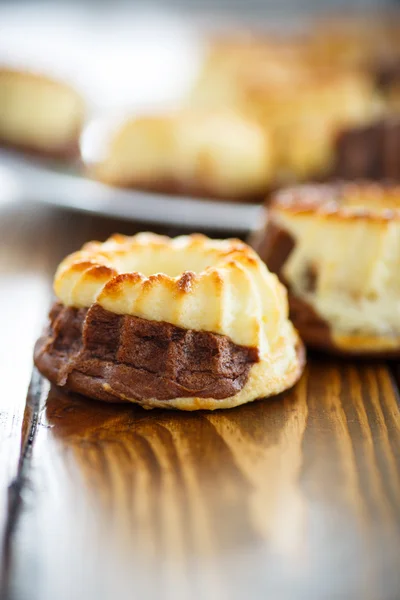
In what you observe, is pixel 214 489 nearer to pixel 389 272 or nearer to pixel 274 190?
pixel 389 272

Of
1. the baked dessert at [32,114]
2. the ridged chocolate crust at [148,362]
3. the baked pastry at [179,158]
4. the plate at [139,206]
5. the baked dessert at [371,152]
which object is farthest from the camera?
the baked dessert at [32,114]

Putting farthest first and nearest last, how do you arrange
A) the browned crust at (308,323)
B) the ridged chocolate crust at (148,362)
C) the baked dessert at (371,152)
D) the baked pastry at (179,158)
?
the baked dessert at (371,152)
the baked pastry at (179,158)
the browned crust at (308,323)
the ridged chocolate crust at (148,362)

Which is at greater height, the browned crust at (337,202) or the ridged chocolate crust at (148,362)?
the browned crust at (337,202)

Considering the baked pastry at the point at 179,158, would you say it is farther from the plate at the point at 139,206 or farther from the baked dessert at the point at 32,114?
the baked dessert at the point at 32,114

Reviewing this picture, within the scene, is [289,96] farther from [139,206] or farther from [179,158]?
[139,206]

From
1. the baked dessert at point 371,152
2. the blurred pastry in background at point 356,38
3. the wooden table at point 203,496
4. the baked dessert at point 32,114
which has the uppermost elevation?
the blurred pastry in background at point 356,38

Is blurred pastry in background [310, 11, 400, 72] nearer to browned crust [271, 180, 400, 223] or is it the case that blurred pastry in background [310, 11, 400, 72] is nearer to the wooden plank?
browned crust [271, 180, 400, 223]

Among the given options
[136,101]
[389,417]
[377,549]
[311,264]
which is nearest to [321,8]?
[136,101]

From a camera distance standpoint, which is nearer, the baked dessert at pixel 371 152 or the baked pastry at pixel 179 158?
the baked pastry at pixel 179 158

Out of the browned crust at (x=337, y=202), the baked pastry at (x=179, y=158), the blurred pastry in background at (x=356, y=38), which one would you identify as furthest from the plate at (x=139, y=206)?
the blurred pastry in background at (x=356, y=38)
